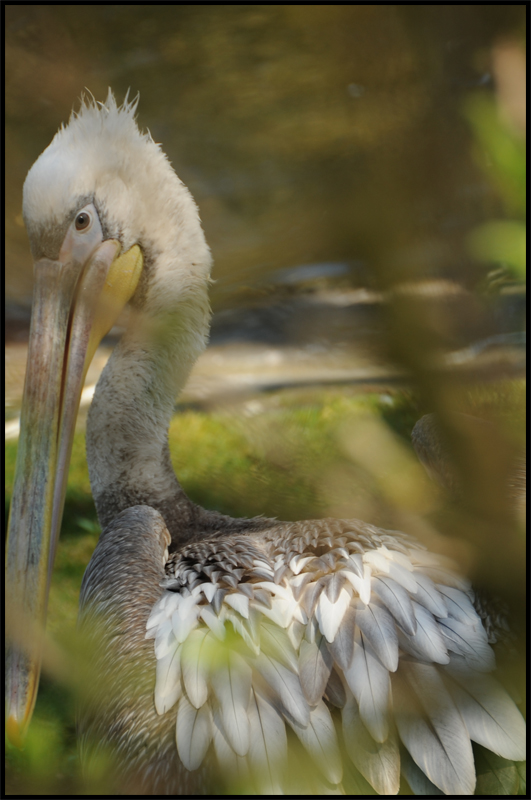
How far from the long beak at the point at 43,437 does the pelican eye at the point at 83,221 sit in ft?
0.15

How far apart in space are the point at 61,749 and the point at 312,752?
591mm

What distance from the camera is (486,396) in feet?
0.90

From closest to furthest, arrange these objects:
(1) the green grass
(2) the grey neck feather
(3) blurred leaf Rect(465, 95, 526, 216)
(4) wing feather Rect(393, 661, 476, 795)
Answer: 1. (3) blurred leaf Rect(465, 95, 526, 216)
2. (1) the green grass
3. (4) wing feather Rect(393, 661, 476, 795)
4. (2) the grey neck feather

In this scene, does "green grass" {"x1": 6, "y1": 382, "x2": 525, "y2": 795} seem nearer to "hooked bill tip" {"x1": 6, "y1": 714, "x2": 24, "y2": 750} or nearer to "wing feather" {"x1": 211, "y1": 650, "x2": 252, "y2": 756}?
"hooked bill tip" {"x1": 6, "y1": 714, "x2": 24, "y2": 750}

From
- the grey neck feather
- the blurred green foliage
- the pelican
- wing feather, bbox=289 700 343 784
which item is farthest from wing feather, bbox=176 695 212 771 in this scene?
the blurred green foliage

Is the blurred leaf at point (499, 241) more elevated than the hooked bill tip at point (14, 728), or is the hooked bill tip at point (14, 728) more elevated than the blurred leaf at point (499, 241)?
the blurred leaf at point (499, 241)

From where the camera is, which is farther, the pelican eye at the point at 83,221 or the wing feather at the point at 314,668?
the pelican eye at the point at 83,221

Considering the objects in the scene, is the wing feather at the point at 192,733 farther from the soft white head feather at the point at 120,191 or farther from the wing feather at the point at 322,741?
the soft white head feather at the point at 120,191

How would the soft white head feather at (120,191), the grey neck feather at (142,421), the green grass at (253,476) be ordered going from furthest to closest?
the grey neck feather at (142,421), the soft white head feather at (120,191), the green grass at (253,476)

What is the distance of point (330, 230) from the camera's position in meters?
0.63

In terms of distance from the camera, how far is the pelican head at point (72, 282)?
0.96 meters

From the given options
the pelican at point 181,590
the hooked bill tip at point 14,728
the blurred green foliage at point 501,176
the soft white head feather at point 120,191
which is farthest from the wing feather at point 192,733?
the soft white head feather at point 120,191

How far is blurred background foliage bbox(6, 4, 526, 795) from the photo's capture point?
0.27 m

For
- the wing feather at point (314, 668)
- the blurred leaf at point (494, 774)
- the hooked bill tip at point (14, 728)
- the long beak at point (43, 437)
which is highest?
the long beak at point (43, 437)
